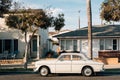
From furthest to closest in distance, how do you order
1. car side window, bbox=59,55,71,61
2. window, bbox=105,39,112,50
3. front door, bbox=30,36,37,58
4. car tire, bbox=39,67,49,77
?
front door, bbox=30,36,37,58, window, bbox=105,39,112,50, car side window, bbox=59,55,71,61, car tire, bbox=39,67,49,77

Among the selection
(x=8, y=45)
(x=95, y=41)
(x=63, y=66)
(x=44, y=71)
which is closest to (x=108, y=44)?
(x=95, y=41)

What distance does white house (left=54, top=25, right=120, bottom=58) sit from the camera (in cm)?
4240

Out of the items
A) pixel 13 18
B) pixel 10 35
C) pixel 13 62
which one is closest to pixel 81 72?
pixel 13 18

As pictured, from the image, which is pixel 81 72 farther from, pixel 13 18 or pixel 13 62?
pixel 13 62

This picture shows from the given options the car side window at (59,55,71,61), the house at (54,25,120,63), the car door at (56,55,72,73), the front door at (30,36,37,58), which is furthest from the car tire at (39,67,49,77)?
the front door at (30,36,37,58)

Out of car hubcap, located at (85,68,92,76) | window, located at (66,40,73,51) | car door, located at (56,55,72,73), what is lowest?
car hubcap, located at (85,68,92,76)

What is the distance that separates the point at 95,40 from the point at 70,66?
768 inches

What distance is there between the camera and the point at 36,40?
47.5 metres

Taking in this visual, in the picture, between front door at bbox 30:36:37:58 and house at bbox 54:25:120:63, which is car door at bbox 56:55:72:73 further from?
front door at bbox 30:36:37:58

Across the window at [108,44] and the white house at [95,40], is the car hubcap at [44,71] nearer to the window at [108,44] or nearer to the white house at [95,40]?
the white house at [95,40]

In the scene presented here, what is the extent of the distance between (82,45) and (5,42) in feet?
31.5

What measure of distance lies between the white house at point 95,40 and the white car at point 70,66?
17944 millimetres

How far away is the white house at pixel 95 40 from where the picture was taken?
1669 inches

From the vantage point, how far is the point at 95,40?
43.2 meters
